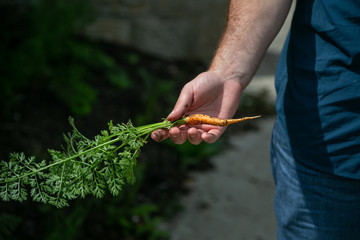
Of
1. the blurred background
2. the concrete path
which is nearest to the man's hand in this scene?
the blurred background

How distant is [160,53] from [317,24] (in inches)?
169

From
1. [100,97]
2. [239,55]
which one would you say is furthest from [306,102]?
[100,97]

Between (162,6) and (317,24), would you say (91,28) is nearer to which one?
(162,6)

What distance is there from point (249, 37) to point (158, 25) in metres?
4.00

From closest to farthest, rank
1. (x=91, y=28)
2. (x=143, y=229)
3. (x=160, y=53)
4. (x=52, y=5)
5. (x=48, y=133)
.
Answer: (x=143, y=229), (x=48, y=133), (x=52, y=5), (x=91, y=28), (x=160, y=53)

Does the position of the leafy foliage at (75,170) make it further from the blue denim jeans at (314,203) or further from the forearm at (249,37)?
the blue denim jeans at (314,203)

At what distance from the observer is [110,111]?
407cm

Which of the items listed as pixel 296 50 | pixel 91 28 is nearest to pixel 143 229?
pixel 296 50

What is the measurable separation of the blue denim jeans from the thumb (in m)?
0.55

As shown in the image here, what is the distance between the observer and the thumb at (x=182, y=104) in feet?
5.04

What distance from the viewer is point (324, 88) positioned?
1.62 meters

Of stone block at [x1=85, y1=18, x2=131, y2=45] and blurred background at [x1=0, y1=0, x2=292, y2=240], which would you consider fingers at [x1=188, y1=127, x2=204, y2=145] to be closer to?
blurred background at [x1=0, y1=0, x2=292, y2=240]

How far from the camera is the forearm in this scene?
67.1 inches

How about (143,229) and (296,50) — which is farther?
(143,229)
